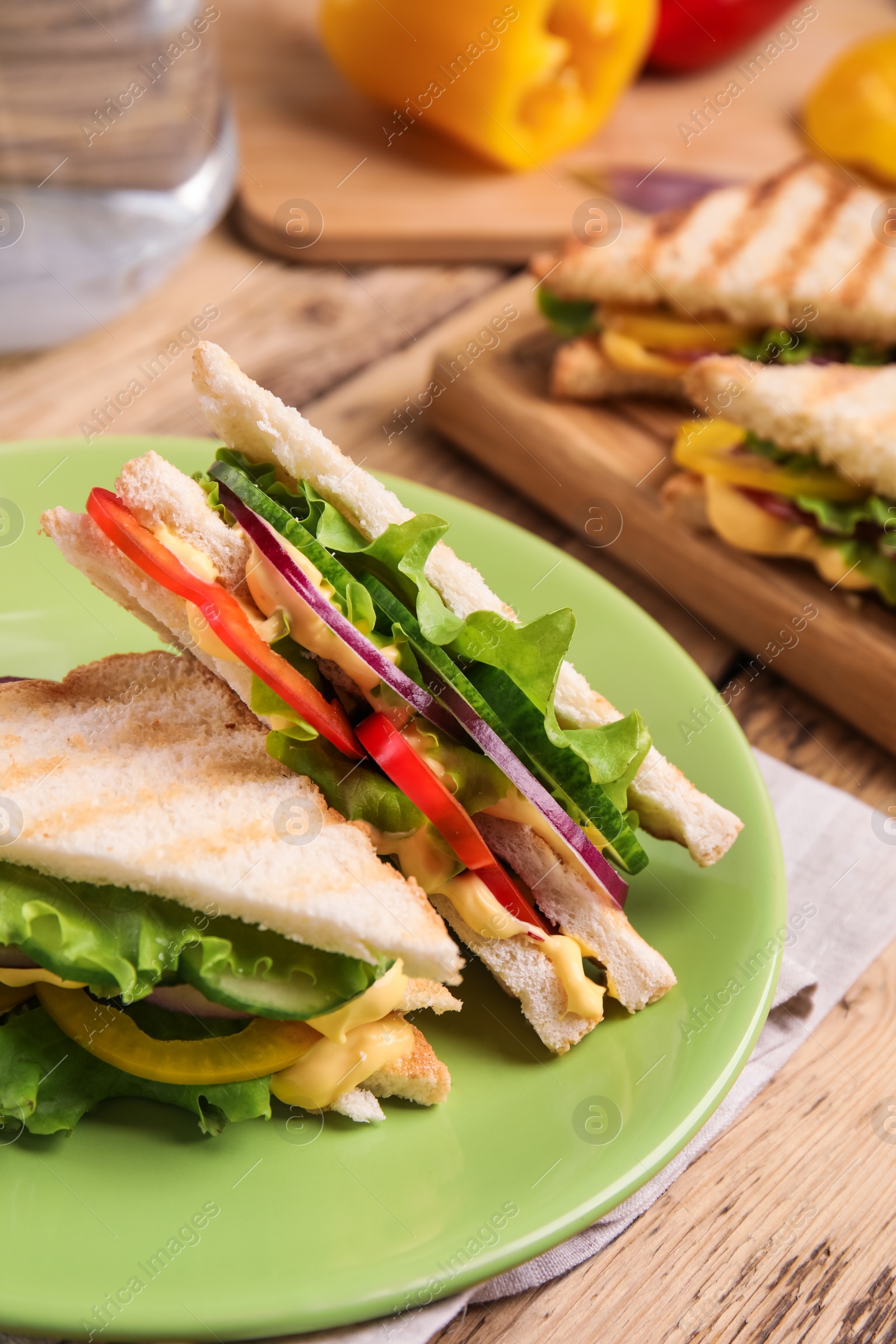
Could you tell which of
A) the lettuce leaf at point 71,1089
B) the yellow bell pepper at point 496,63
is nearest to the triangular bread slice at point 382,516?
the lettuce leaf at point 71,1089

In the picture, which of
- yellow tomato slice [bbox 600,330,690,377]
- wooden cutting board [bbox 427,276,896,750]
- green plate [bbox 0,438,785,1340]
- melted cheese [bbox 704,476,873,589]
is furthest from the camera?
yellow tomato slice [bbox 600,330,690,377]

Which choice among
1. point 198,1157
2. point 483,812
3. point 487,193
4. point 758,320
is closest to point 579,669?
point 483,812

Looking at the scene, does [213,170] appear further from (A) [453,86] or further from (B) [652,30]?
(B) [652,30]

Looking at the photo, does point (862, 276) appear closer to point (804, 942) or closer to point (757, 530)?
point (757, 530)

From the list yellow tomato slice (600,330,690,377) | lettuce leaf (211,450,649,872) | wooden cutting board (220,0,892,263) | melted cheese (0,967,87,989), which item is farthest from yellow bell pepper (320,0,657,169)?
melted cheese (0,967,87,989)

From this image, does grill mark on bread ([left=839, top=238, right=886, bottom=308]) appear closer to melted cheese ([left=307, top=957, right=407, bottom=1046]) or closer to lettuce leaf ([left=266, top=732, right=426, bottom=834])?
lettuce leaf ([left=266, top=732, right=426, bottom=834])

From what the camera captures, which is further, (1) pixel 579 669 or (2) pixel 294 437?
(1) pixel 579 669

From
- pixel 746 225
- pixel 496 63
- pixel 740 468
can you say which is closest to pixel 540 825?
pixel 740 468
